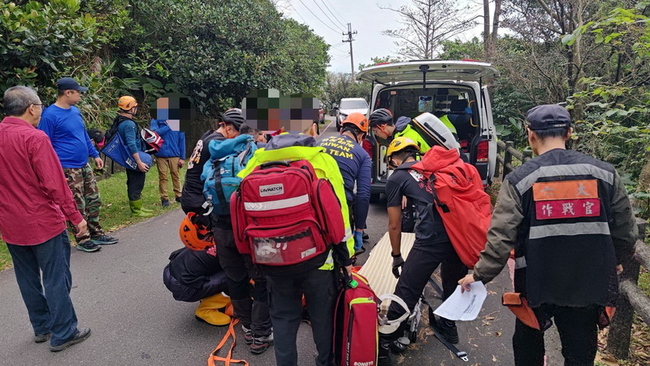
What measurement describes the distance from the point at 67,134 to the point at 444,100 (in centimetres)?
544

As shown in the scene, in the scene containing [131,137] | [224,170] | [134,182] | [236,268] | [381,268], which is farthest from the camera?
[134,182]

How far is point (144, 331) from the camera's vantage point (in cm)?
332

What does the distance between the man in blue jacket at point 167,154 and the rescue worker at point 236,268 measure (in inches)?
147

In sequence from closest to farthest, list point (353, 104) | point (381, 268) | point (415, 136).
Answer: point (415, 136) → point (381, 268) → point (353, 104)

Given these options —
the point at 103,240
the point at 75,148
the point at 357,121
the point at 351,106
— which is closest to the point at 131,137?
the point at 75,148

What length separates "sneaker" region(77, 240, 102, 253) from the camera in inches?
199

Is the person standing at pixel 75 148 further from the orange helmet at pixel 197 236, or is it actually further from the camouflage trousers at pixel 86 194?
the orange helmet at pixel 197 236

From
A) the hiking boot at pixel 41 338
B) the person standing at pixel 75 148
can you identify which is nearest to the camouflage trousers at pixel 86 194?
the person standing at pixel 75 148

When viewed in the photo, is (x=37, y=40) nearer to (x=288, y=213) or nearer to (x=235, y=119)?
(x=235, y=119)

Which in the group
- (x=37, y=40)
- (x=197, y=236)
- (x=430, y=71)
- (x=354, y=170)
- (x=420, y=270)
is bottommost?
(x=420, y=270)

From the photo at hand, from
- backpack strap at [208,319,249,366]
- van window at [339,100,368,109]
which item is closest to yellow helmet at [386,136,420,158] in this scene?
backpack strap at [208,319,249,366]

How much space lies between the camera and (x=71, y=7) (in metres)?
5.73

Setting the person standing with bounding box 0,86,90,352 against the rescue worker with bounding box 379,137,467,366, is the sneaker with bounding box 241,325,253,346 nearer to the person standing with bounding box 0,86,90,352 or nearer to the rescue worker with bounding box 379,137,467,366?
the rescue worker with bounding box 379,137,467,366

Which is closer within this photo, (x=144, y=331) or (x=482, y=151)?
(x=144, y=331)
